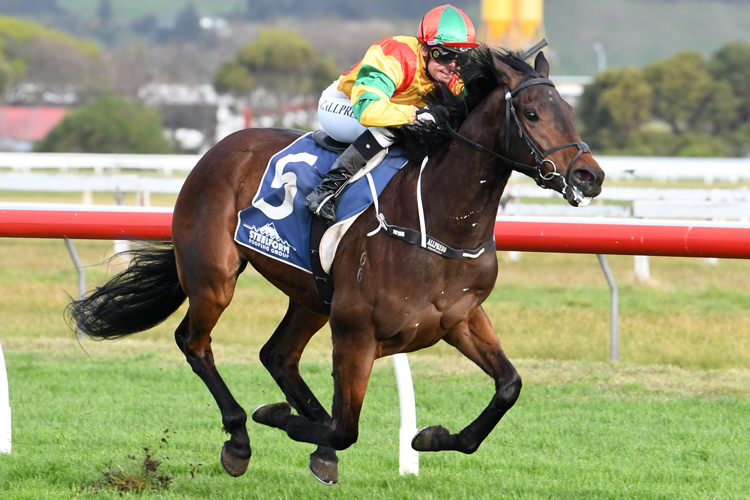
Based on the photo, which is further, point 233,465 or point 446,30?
point 233,465

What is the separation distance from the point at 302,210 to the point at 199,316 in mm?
708

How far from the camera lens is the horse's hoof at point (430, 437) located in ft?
12.5

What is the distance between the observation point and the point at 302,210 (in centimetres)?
394

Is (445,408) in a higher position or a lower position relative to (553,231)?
lower

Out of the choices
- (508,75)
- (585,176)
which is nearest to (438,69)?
(508,75)

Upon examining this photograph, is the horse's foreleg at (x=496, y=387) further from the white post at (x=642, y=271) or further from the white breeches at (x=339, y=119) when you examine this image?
the white post at (x=642, y=271)

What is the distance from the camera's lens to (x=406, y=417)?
4098mm

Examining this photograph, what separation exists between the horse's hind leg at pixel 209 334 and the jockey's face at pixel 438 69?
115 cm

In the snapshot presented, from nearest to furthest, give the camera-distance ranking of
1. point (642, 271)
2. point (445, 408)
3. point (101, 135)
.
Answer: point (445, 408) < point (642, 271) < point (101, 135)

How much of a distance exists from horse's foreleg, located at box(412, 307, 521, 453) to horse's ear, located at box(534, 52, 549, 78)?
36.4 inches

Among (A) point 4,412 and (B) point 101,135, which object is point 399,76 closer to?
(A) point 4,412

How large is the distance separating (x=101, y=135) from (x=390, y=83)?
36.8 metres

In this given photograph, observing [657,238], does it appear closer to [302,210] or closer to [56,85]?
[302,210]

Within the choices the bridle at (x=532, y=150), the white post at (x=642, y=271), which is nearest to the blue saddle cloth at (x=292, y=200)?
the bridle at (x=532, y=150)
